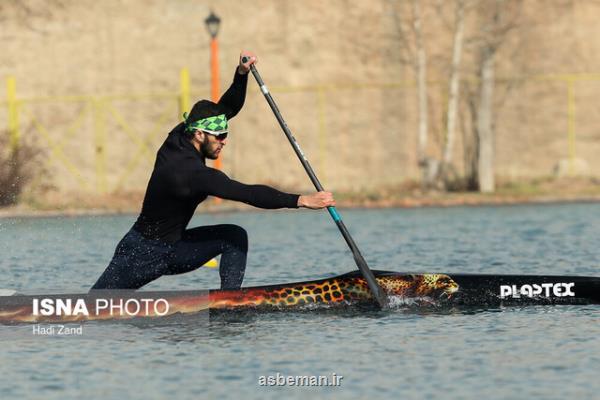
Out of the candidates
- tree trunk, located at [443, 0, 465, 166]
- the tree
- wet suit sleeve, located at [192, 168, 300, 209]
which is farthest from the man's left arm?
the tree

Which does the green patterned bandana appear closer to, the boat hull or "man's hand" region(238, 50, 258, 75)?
"man's hand" region(238, 50, 258, 75)

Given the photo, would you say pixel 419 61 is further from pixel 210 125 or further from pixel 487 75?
pixel 210 125

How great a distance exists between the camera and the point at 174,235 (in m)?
11.2

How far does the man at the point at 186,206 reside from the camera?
1062cm

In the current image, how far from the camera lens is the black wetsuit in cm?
1080

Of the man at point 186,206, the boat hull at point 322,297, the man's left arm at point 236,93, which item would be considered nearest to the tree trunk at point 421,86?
the boat hull at point 322,297

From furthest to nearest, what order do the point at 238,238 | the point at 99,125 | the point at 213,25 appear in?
the point at 99,125 → the point at 213,25 → the point at 238,238

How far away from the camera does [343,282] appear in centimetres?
1165

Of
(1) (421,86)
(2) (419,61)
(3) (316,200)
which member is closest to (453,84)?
(1) (421,86)

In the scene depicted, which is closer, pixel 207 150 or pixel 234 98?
pixel 207 150

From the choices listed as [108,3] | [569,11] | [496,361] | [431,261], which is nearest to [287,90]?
[108,3]

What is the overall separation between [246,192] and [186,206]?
0.74m

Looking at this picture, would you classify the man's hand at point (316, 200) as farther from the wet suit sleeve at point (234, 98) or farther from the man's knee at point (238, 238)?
the wet suit sleeve at point (234, 98)

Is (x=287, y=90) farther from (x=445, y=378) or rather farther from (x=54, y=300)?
(x=445, y=378)
